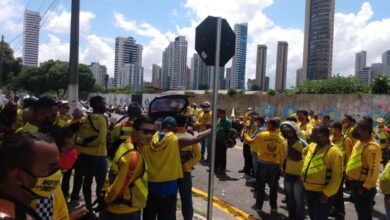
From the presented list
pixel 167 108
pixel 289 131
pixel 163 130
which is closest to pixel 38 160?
pixel 163 130

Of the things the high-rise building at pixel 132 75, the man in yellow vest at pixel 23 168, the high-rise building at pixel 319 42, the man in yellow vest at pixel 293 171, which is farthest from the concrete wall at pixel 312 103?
the high-rise building at pixel 132 75

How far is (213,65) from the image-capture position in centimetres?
477

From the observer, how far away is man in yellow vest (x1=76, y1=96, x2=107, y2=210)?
6262 mm

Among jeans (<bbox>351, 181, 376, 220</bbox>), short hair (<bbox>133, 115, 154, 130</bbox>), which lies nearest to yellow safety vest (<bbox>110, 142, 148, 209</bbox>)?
short hair (<bbox>133, 115, 154, 130</bbox>)

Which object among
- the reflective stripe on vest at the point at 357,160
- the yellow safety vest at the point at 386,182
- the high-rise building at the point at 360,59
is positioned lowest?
the yellow safety vest at the point at 386,182

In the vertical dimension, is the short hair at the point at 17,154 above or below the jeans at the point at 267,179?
above

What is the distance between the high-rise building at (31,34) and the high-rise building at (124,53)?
129 ft

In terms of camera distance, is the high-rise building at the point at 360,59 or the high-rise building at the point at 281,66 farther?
the high-rise building at the point at 360,59

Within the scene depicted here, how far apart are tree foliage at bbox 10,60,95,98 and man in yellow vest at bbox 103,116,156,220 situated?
2317 inches

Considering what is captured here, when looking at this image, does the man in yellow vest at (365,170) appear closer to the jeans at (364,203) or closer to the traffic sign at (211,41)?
the jeans at (364,203)

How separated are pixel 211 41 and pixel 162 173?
163 centimetres

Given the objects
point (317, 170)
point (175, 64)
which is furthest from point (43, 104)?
point (175, 64)

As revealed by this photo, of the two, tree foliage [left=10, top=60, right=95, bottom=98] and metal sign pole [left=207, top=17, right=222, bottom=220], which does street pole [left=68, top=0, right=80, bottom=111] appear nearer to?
metal sign pole [left=207, top=17, right=222, bottom=220]

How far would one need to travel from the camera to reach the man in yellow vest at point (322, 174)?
514 centimetres
